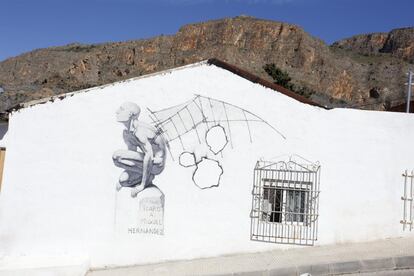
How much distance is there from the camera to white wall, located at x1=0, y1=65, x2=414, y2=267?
6852 millimetres

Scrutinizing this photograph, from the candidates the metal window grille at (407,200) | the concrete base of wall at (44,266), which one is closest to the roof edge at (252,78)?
the metal window grille at (407,200)

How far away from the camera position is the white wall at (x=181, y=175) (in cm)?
685

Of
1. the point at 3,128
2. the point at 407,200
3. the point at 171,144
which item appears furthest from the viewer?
the point at 407,200

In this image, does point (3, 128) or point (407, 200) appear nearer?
point (3, 128)

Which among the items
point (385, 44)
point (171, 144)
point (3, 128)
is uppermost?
point (385, 44)

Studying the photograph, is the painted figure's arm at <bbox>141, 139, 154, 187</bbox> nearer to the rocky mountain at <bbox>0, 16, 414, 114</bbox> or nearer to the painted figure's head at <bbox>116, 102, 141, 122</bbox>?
the painted figure's head at <bbox>116, 102, 141, 122</bbox>

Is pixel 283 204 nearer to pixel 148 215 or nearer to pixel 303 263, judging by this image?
pixel 303 263

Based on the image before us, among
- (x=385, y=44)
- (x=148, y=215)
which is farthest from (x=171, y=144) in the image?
(x=385, y=44)

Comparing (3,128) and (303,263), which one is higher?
(3,128)

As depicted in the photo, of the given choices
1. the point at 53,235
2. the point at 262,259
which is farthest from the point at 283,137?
the point at 53,235

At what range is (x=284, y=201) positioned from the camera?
7.30 meters

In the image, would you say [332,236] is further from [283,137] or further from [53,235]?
[53,235]

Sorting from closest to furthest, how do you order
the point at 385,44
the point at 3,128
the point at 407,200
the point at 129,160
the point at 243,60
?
1. the point at 129,160
2. the point at 3,128
3. the point at 407,200
4. the point at 243,60
5. the point at 385,44

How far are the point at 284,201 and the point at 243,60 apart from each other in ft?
186
